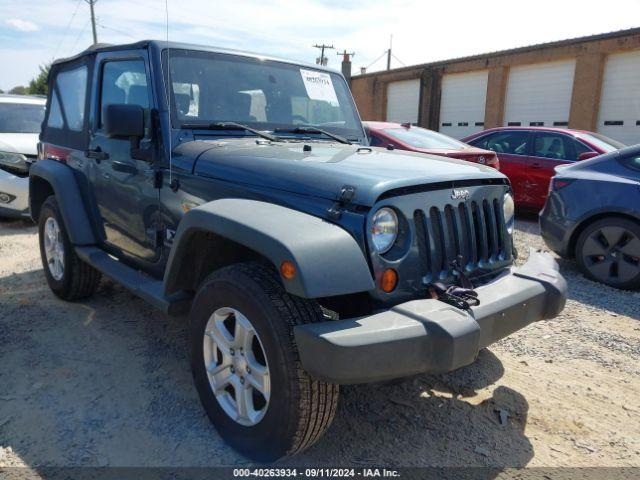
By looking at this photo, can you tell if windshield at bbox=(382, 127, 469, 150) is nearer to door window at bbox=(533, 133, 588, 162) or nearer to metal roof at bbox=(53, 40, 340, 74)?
door window at bbox=(533, 133, 588, 162)

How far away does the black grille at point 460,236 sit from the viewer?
2.44 metres

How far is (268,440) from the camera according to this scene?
232 cm

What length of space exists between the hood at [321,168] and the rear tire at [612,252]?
288 centimetres

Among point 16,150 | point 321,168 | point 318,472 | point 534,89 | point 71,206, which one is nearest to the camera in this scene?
point 318,472

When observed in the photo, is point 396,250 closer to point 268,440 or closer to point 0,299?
point 268,440

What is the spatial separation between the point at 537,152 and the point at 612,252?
11.7 feet

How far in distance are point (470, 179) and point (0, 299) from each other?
4116 mm

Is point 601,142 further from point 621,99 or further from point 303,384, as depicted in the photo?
point 621,99

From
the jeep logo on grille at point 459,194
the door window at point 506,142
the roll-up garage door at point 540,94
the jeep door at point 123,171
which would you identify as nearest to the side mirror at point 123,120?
the jeep door at point 123,171

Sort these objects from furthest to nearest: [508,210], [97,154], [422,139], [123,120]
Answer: [422,139] → [97,154] → [508,210] → [123,120]

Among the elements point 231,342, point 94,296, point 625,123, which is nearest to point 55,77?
point 94,296

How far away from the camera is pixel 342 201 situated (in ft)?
7.50

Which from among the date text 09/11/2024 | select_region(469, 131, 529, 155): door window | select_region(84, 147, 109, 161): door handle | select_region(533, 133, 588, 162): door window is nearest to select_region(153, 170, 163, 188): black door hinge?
select_region(84, 147, 109, 161): door handle

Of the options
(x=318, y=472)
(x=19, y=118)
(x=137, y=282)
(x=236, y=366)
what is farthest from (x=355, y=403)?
(x=19, y=118)
